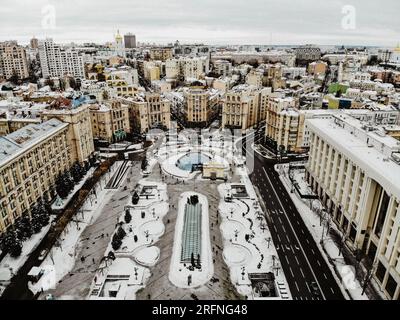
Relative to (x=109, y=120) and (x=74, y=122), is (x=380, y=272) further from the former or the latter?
(x=109, y=120)

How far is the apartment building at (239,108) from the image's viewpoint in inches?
3688

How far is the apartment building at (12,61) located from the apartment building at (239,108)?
108 metres

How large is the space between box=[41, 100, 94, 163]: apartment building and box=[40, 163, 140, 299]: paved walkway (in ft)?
39.8

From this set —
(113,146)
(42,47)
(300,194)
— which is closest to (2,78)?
(42,47)

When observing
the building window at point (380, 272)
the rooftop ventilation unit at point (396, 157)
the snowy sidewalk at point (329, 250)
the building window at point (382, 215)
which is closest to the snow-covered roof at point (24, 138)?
the snowy sidewalk at point (329, 250)

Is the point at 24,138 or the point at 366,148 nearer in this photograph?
the point at 366,148

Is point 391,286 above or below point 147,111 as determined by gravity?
below

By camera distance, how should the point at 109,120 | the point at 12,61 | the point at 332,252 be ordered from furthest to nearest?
the point at 12,61
the point at 109,120
the point at 332,252

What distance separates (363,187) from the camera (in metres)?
42.3

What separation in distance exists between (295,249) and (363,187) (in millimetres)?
11911

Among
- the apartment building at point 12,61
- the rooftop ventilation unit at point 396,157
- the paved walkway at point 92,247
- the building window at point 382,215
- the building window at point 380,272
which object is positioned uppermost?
the apartment building at point 12,61

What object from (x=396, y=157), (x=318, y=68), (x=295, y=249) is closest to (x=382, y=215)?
(x=396, y=157)

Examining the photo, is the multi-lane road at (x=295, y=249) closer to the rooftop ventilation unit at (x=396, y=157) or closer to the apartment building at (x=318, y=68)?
the rooftop ventilation unit at (x=396, y=157)

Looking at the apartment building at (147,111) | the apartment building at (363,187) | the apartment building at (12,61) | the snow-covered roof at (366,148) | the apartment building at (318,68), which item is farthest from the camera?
the apartment building at (318,68)
